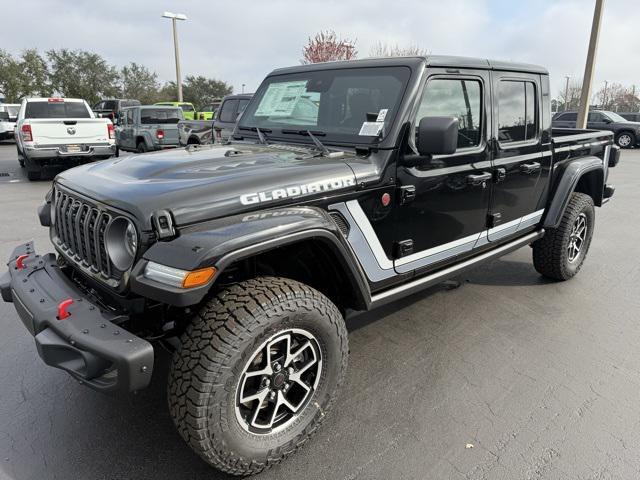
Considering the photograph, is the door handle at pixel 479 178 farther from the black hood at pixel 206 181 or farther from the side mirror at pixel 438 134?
the black hood at pixel 206 181

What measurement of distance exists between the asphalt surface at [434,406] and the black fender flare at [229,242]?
3.03 feet

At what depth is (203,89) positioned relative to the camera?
54.4 meters

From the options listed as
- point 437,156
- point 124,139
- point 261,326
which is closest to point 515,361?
point 437,156

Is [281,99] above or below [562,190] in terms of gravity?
above

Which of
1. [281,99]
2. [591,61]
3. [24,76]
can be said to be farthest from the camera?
[24,76]

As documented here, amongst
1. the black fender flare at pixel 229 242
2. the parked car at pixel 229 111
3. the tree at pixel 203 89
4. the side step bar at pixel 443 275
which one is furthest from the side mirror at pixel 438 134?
the tree at pixel 203 89

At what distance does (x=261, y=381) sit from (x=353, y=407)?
0.71m

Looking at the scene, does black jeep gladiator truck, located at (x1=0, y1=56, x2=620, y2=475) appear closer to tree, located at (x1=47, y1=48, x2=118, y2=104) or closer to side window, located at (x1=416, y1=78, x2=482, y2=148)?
side window, located at (x1=416, y1=78, x2=482, y2=148)

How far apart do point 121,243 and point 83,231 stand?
36cm

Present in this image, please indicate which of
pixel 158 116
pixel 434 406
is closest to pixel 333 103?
pixel 434 406

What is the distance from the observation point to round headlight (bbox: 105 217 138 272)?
2150 millimetres

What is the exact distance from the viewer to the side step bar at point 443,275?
2875 mm

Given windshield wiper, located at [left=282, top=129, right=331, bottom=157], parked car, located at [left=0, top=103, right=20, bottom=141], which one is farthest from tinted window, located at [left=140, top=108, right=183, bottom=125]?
windshield wiper, located at [left=282, top=129, right=331, bottom=157]

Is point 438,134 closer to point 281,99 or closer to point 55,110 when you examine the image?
point 281,99
